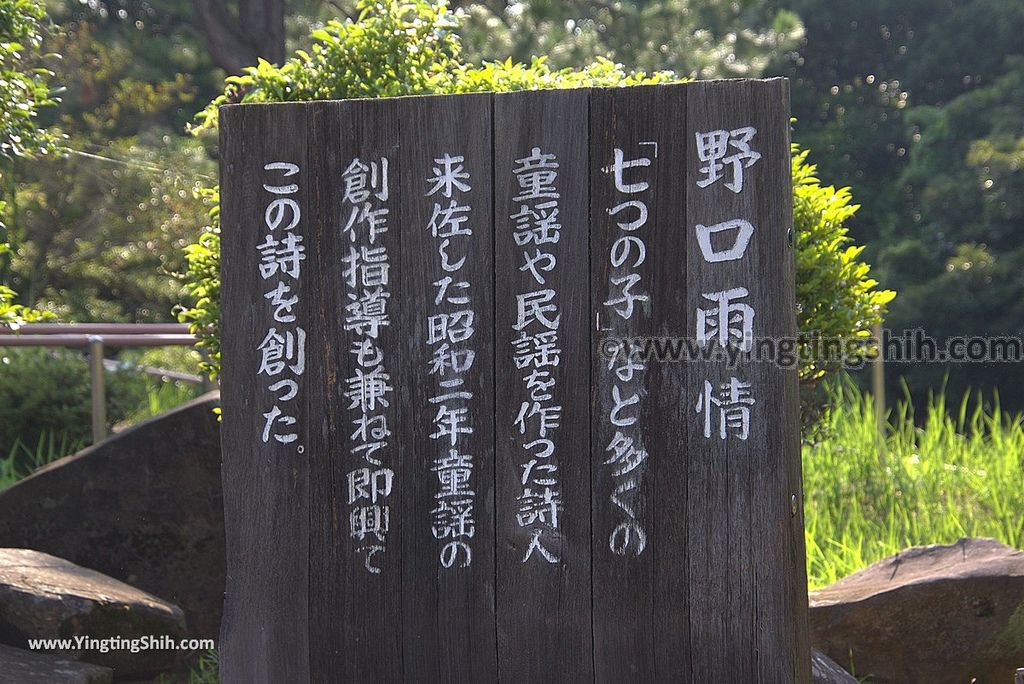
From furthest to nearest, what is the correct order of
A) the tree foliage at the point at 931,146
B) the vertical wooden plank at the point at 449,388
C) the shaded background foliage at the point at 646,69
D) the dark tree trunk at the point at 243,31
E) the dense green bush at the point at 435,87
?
the tree foliage at the point at 931,146
the shaded background foliage at the point at 646,69
the dark tree trunk at the point at 243,31
the dense green bush at the point at 435,87
the vertical wooden plank at the point at 449,388

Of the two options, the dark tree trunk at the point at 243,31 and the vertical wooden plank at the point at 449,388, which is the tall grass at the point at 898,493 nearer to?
the vertical wooden plank at the point at 449,388

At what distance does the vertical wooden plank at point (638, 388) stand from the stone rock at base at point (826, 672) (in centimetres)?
66

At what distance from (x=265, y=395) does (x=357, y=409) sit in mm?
250

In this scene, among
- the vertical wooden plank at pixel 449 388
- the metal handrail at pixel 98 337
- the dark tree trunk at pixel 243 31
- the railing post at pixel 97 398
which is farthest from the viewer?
the dark tree trunk at pixel 243 31

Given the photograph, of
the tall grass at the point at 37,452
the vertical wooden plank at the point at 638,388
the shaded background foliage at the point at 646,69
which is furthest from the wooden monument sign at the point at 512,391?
the shaded background foliage at the point at 646,69

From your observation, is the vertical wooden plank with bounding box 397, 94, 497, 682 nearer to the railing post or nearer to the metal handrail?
the metal handrail

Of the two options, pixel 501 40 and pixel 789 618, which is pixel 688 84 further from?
pixel 501 40

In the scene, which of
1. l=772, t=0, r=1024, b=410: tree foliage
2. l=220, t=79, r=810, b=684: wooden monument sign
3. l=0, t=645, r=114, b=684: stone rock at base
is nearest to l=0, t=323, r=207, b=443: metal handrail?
l=0, t=645, r=114, b=684: stone rock at base

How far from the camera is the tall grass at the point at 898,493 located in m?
4.79

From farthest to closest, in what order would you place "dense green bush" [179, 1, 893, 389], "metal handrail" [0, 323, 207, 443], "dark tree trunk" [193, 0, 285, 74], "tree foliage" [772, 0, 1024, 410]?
"tree foliage" [772, 0, 1024, 410] → "dark tree trunk" [193, 0, 285, 74] → "metal handrail" [0, 323, 207, 443] → "dense green bush" [179, 1, 893, 389]

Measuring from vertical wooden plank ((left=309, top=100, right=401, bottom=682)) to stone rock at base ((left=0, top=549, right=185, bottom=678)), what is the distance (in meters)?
1.04

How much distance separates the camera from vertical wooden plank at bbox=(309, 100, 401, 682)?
2816mm

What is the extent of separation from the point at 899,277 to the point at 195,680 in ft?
29.2

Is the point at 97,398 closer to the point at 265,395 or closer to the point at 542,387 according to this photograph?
the point at 265,395
